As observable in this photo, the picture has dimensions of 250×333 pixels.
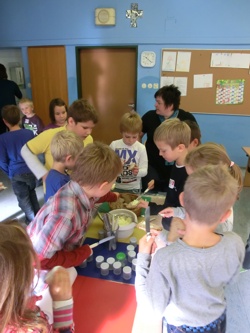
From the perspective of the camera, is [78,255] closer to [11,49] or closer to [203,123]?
[203,123]

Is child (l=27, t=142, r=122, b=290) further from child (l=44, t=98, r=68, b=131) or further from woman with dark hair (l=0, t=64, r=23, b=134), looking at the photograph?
woman with dark hair (l=0, t=64, r=23, b=134)

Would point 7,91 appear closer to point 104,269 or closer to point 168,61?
point 168,61

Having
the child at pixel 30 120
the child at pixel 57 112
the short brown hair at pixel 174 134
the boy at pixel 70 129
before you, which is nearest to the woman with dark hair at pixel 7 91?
the child at pixel 30 120

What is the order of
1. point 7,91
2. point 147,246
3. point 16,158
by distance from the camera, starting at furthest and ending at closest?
point 7,91
point 16,158
point 147,246

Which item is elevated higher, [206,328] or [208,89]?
[208,89]

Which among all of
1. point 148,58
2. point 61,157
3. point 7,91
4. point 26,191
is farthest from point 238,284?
point 7,91

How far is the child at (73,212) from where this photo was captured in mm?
1017

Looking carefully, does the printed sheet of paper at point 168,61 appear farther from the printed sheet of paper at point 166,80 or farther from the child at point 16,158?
the child at point 16,158

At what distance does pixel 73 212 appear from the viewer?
1.05 metres

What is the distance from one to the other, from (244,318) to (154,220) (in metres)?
1.01

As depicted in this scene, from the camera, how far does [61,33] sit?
14.5ft

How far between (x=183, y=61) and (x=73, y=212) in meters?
3.83

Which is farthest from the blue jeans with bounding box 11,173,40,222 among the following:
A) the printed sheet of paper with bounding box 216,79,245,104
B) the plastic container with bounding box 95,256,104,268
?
the printed sheet of paper with bounding box 216,79,245,104

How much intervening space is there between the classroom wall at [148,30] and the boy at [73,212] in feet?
11.6
